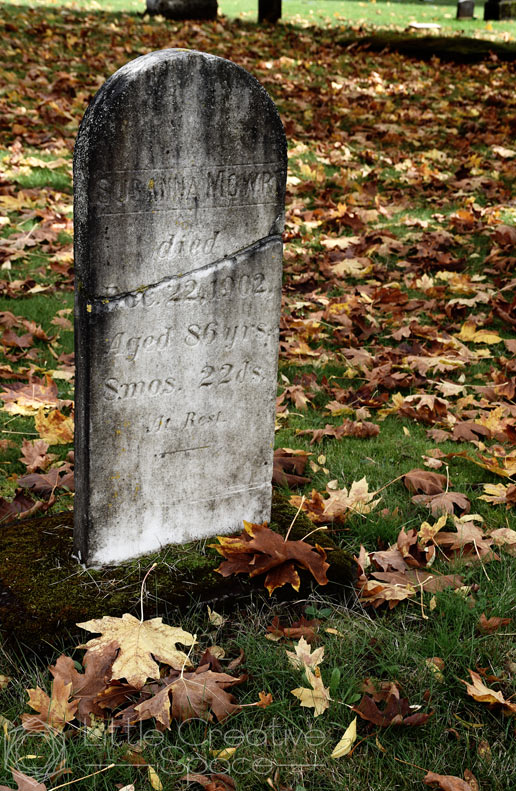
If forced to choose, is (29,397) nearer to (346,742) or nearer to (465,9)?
(346,742)

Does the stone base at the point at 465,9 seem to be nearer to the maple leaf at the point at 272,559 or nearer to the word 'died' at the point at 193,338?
the word 'died' at the point at 193,338

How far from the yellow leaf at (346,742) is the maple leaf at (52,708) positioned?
0.82 meters

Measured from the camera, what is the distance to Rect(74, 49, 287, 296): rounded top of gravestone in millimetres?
2600

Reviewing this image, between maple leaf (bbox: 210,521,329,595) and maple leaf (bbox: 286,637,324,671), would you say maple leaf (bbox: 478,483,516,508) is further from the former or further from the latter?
maple leaf (bbox: 286,637,324,671)

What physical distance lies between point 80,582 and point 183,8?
1432 cm

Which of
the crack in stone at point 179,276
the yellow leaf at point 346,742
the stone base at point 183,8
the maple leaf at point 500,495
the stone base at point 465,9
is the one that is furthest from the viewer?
the stone base at point 465,9

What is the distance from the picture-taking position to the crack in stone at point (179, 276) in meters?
2.75

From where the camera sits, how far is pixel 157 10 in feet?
48.8

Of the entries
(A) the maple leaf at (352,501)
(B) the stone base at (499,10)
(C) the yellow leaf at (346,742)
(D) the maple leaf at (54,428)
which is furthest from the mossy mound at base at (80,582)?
(B) the stone base at (499,10)

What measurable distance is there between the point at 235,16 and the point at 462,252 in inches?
484

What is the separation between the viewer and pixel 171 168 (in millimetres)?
2750

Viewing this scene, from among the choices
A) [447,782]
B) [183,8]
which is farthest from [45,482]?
[183,8]

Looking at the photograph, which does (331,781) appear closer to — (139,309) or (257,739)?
(257,739)

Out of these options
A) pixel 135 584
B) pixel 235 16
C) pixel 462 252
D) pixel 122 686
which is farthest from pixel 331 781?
pixel 235 16
